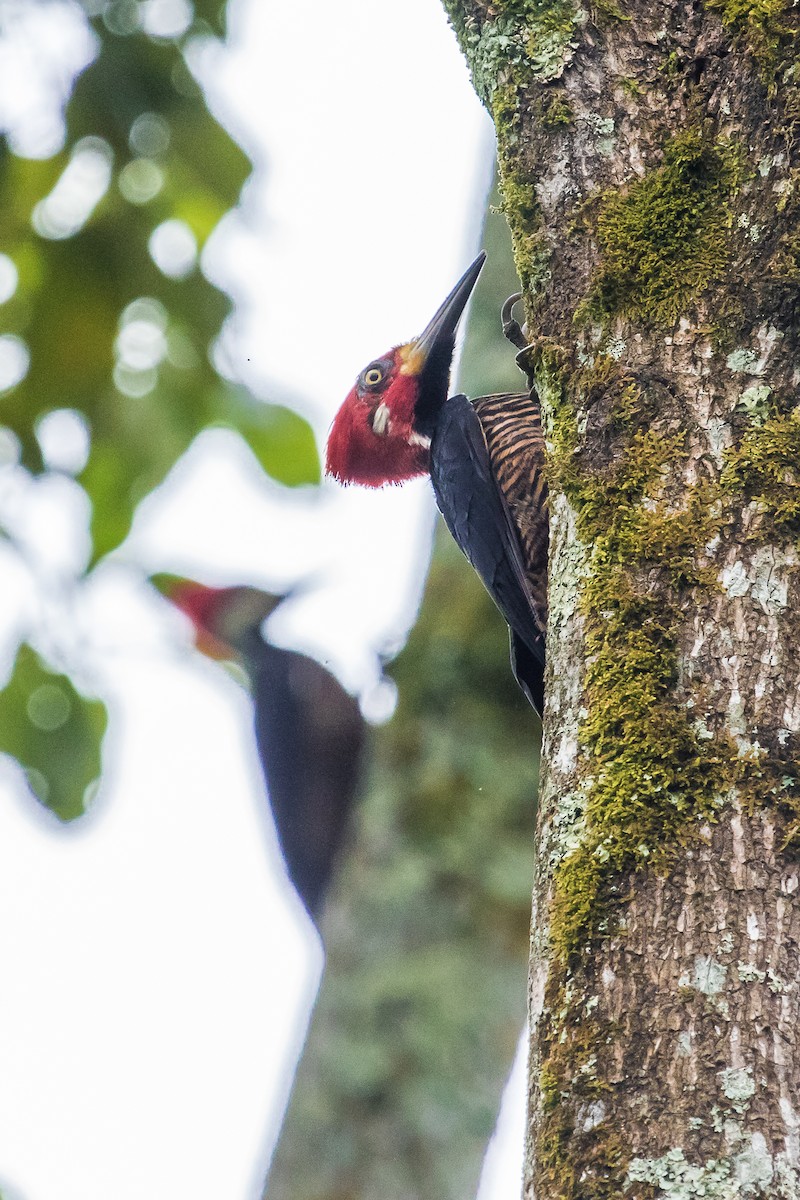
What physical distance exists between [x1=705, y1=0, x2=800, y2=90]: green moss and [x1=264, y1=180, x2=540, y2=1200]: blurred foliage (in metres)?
1.58

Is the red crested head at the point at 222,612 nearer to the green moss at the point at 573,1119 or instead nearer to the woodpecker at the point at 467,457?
the woodpecker at the point at 467,457

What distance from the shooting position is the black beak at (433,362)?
4.23 metres

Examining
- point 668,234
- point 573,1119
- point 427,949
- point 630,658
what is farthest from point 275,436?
point 573,1119

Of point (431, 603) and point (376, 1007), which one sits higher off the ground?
point (431, 603)

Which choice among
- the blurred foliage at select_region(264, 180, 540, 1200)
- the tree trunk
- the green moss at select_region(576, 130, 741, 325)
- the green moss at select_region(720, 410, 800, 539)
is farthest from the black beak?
the green moss at select_region(720, 410, 800, 539)

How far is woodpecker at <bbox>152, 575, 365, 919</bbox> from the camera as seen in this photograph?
3.37 m

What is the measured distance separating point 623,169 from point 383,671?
1537 mm

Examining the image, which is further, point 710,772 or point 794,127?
point 794,127

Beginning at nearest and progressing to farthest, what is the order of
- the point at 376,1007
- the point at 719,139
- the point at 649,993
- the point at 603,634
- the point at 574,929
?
the point at 649,993 → the point at 574,929 → the point at 603,634 → the point at 719,139 → the point at 376,1007

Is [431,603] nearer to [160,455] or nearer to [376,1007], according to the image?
[160,455]

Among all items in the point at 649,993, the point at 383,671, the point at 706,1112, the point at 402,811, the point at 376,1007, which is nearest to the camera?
the point at 706,1112

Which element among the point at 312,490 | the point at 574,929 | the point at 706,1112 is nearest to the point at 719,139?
the point at 574,929

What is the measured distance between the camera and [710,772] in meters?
1.55

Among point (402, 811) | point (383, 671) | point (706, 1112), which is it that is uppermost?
point (383, 671)
